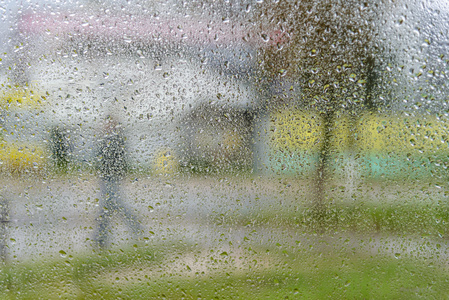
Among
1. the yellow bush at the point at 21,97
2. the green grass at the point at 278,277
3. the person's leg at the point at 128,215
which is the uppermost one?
the yellow bush at the point at 21,97

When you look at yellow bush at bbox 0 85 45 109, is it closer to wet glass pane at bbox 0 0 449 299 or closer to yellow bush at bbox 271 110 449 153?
wet glass pane at bbox 0 0 449 299

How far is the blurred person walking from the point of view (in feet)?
2.56

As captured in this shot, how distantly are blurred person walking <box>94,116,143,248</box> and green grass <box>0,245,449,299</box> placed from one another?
11cm

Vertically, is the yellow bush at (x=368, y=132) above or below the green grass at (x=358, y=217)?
above

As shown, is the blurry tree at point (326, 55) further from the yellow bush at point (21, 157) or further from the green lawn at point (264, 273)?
the yellow bush at point (21, 157)

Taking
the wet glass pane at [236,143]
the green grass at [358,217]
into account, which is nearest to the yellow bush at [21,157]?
the wet glass pane at [236,143]

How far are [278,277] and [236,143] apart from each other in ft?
1.45

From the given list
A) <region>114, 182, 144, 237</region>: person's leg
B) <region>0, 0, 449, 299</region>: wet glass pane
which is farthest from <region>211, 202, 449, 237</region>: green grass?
<region>114, 182, 144, 237</region>: person's leg

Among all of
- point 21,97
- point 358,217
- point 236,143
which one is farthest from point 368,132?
point 21,97

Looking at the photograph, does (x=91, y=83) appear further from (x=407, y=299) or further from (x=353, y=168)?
(x=407, y=299)

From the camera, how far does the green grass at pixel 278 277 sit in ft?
2.55

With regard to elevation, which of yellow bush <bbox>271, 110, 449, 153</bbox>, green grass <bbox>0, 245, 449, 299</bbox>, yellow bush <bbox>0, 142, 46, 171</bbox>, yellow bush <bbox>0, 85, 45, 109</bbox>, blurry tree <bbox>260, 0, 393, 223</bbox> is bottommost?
green grass <bbox>0, 245, 449, 299</bbox>

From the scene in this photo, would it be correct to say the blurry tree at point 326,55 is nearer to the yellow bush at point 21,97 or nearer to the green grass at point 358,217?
the green grass at point 358,217

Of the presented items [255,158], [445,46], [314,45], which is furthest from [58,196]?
[445,46]
